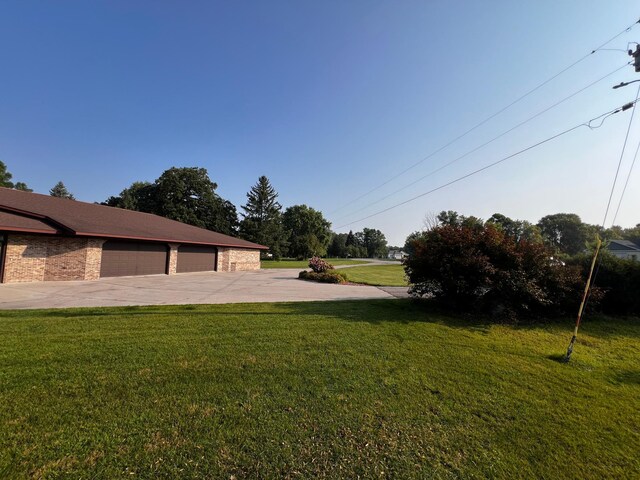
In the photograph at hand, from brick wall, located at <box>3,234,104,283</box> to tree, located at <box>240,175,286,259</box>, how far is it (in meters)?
33.6

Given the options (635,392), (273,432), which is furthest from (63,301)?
(635,392)

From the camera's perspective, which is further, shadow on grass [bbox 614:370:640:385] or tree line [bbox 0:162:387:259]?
tree line [bbox 0:162:387:259]

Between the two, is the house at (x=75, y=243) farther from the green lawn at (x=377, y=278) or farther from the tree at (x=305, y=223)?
the tree at (x=305, y=223)

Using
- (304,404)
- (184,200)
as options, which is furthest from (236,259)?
(184,200)

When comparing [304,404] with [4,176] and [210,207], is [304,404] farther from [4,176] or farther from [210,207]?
[4,176]

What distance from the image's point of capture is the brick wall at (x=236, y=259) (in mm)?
24984

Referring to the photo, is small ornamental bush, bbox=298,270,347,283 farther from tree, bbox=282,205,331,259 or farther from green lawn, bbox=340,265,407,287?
tree, bbox=282,205,331,259

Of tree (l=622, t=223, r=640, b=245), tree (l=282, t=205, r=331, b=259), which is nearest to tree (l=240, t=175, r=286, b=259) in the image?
tree (l=282, t=205, r=331, b=259)

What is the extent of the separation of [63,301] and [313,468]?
989 cm

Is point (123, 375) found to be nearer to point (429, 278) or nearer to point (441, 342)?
point (441, 342)

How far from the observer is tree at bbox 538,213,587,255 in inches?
2756

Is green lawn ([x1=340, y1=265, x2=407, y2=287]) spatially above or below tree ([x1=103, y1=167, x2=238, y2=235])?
below

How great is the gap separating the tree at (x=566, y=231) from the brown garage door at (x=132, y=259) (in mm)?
80117

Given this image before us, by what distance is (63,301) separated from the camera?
8.52 meters
